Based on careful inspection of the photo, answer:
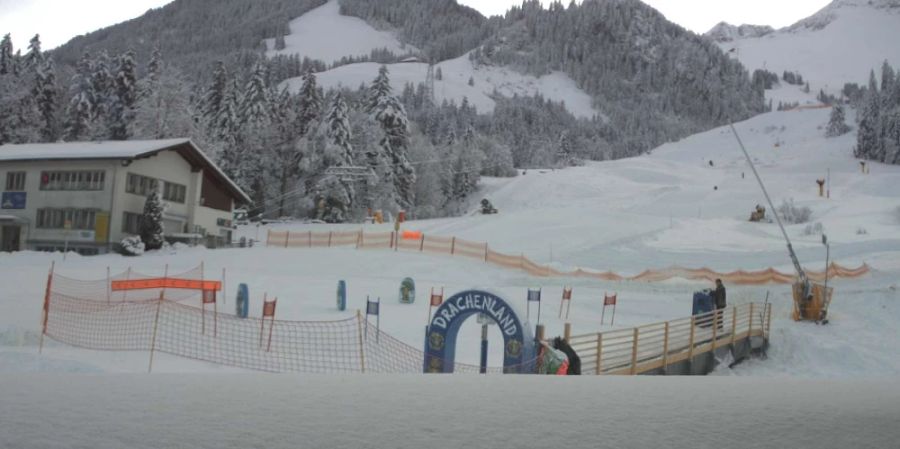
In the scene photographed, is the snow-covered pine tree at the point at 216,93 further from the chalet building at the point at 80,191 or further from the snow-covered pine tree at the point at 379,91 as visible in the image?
the chalet building at the point at 80,191

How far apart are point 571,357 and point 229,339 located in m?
9.24

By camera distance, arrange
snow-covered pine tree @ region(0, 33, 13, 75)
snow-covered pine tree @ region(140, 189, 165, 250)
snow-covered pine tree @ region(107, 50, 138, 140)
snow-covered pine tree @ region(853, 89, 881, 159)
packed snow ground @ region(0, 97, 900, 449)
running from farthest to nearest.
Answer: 1. snow-covered pine tree @ region(853, 89, 881, 159)
2. snow-covered pine tree @ region(0, 33, 13, 75)
3. snow-covered pine tree @ region(107, 50, 138, 140)
4. snow-covered pine tree @ region(140, 189, 165, 250)
5. packed snow ground @ region(0, 97, 900, 449)

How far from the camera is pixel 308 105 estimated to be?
6650cm

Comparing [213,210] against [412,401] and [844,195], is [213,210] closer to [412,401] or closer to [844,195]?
[412,401]

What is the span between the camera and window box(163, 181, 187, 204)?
Answer: 41.7 meters

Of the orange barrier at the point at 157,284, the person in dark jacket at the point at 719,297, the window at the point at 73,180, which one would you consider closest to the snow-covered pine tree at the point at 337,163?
the window at the point at 73,180

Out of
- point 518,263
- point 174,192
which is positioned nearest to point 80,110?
point 174,192

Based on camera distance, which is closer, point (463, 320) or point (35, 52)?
point (463, 320)

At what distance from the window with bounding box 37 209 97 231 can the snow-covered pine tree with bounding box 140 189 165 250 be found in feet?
10.0

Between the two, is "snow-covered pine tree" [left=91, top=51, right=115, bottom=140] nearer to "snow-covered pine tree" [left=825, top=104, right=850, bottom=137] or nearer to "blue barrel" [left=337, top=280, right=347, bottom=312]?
"blue barrel" [left=337, top=280, right=347, bottom=312]

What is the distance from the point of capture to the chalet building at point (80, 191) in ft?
122

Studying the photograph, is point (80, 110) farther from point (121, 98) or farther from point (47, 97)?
Result: point (47, 97)

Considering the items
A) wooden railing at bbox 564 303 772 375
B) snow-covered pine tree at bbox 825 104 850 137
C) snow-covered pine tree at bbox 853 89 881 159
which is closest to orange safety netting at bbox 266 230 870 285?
wooden railing at bbox 564 303 772 375

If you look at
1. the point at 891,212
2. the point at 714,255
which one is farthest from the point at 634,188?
the point at 714,255
